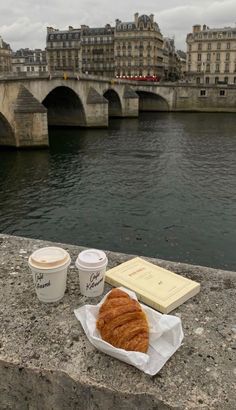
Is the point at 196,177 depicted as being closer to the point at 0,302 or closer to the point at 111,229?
the point at 111,229

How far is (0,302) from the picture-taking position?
3.70 metres

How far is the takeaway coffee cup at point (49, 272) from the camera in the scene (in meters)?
3.42

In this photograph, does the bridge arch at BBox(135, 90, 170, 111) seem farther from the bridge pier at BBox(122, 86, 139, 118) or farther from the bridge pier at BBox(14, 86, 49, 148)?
the bridge pier at BBox(14, 86, 49, 148)

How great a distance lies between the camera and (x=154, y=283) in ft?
12.5

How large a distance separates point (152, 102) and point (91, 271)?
2662 inches

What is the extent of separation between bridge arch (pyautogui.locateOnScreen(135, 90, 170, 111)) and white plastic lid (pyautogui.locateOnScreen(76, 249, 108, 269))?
64803mm

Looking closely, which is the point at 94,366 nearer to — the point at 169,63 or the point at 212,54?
the point at 212,54

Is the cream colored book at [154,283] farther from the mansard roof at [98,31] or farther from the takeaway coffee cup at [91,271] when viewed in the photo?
the mansard roof at [98,31]

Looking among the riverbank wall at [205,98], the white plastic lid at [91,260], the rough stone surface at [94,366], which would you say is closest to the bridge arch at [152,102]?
the riverbank wall at [205,98]

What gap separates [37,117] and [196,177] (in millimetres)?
13308

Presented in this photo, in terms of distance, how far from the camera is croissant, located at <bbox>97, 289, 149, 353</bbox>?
113 inches

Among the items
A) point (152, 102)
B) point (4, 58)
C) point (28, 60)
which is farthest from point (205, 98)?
point (28, 60)

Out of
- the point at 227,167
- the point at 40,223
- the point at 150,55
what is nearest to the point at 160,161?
the point at 227,167

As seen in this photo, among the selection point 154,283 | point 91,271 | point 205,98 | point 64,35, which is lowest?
point 154,283
